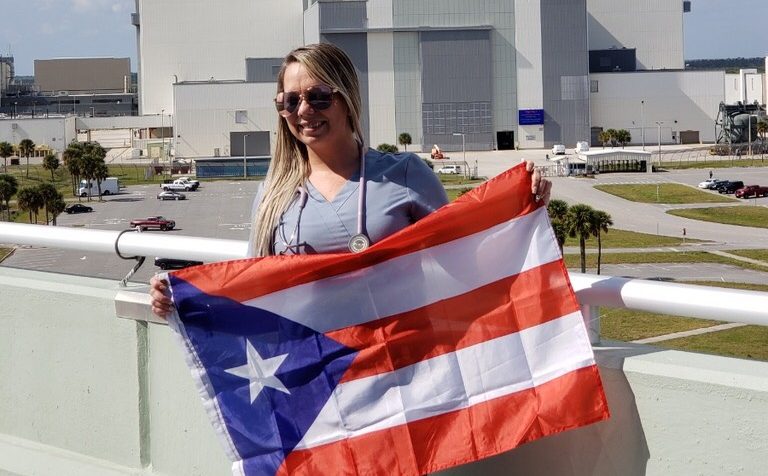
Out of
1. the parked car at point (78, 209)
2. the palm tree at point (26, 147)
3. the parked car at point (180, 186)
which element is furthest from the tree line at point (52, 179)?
the parked car at point (180, 186)

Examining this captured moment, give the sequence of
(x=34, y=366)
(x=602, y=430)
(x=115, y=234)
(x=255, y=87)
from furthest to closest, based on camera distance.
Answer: (x=255, y=87) < (x=34, y=366) < (x=115, y=234) < (x=602, y=430)

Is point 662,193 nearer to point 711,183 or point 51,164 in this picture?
point 711,183

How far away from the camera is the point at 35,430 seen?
3684mm

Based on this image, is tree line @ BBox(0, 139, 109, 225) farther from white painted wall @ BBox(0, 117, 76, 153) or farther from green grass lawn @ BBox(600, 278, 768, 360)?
green grass lawn @ BBox(600, 278, 768, 360)

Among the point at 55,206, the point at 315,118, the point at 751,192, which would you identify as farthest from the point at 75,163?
the point at 315,118

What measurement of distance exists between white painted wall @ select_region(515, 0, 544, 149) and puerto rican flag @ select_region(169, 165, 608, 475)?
2946 inches

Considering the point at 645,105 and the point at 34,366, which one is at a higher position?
the point at 645,105

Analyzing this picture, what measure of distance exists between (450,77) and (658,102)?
17.1 metres

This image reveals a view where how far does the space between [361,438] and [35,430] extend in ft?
5.03

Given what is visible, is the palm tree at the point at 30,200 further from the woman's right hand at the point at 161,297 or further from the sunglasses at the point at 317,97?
the sunglasses at the point at 317,97

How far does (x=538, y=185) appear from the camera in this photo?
259cm

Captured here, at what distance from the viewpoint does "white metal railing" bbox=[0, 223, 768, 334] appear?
2.22 m

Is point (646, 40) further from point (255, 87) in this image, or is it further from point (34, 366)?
point (34, 366)

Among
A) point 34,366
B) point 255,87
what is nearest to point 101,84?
point 255,87
